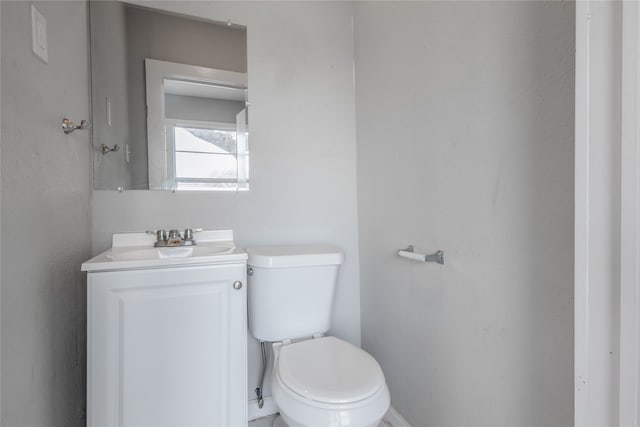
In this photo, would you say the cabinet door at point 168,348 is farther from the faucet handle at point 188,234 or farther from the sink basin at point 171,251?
the faucet handle at point 188,234

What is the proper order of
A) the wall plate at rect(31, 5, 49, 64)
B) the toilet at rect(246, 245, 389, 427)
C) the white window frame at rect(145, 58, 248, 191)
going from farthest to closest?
the white window frame at rect(145, 58, 248, 191), the toilet at rect(246, 245, 389, 427), the wall plate at rect(31, 5, 49, 64)

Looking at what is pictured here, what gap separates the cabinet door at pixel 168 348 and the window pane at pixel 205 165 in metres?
0.58

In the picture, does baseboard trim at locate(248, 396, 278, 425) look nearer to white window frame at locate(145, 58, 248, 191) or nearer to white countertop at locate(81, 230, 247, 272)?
white countertop at locate(81, 230, 247, 272)

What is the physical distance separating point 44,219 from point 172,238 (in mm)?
492

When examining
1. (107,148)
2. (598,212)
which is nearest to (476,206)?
(598,212)

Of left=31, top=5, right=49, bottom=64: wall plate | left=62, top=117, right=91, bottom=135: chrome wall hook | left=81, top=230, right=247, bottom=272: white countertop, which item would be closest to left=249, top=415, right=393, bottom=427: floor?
left=81, top=230, right=247, bottom=272: white countertop

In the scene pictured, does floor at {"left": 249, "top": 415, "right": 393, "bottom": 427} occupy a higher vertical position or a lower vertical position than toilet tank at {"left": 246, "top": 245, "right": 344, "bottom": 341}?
lower

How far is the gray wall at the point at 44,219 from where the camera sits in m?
0.73

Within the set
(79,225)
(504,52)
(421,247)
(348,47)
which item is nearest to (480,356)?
(421,247)

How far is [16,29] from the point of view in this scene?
0.77m

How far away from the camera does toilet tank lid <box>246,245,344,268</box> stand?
51.7 inches

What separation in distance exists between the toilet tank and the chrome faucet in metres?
0.27

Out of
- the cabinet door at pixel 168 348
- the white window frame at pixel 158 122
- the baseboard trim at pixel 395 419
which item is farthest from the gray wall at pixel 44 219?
the baseboard trim at pixel 395 419

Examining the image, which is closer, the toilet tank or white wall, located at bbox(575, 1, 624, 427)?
white wall, located at bbox(575, 1, 624, 427)
